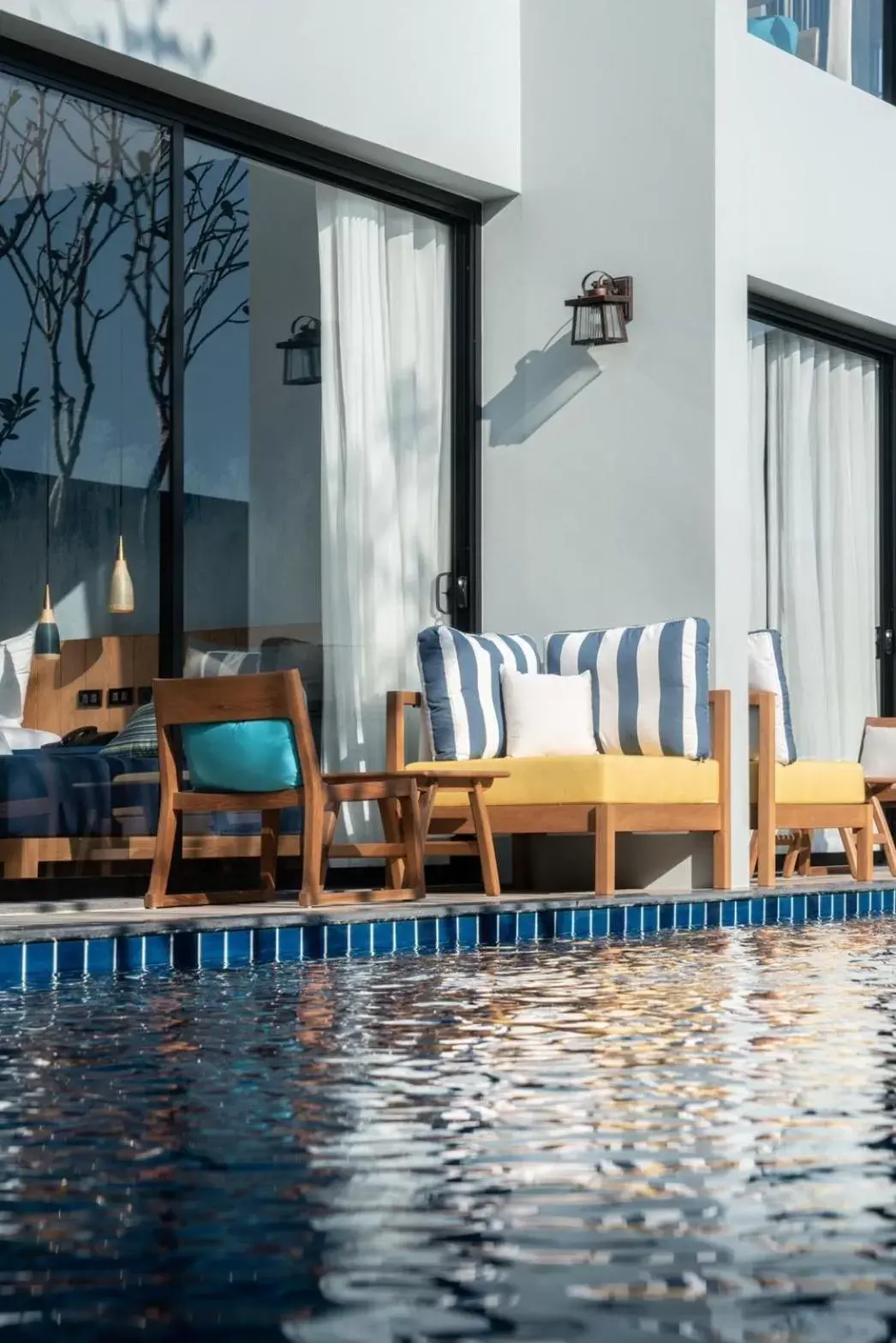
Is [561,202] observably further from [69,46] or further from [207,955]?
[207,955]

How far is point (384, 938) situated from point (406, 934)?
0.25ft

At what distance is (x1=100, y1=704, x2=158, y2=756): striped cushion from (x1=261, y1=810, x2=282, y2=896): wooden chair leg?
41cm

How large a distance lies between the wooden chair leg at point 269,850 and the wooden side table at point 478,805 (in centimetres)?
45

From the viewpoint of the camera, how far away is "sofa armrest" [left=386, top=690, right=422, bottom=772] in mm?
6520

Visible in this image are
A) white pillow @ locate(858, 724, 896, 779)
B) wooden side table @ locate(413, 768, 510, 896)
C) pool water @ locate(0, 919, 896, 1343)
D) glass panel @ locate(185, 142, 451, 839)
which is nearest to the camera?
pool water @ locate(0, 919, 896, 1343)

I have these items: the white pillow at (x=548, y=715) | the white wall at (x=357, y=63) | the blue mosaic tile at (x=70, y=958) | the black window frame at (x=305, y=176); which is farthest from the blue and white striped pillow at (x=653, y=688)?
the blue mosaic tile at (x=70, y=958)

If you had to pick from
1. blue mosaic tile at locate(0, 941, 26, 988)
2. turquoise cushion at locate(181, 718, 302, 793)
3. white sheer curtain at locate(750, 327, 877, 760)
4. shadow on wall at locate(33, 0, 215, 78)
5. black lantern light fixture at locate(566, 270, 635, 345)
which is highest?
shadow on wall at locate(33, 0, 215, 78)

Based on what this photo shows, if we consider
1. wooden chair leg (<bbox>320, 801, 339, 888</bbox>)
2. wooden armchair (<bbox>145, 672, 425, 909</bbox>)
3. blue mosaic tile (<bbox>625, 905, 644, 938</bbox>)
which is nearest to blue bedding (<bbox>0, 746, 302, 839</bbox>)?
wooden armchair (<bbox>145, 672, 425, 909</bbox>)

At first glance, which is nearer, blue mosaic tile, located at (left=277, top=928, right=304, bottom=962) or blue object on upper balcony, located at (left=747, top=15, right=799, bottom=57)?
blue mosaic tile, located at (left=277, top=928, right=304, bottom=962)

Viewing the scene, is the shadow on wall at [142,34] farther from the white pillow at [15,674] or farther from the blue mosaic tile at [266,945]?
the blue mosaic tile at [266,945]

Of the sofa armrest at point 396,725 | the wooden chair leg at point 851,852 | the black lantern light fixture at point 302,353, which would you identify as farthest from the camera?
the wooden chair leg at point 851,852

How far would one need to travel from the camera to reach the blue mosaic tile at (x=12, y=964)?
395 cm

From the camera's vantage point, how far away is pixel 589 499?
23.1 ft

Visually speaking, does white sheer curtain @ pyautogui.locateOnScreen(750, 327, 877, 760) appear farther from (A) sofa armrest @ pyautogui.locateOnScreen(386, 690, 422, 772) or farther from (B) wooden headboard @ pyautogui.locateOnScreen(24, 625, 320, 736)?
(B) wooden headboard @ pyautogui.locateOnScreen(24, 625, 320, 736)
